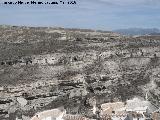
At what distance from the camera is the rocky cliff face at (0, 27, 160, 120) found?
67.2m

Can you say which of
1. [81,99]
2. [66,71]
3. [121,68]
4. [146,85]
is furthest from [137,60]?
[81,99]

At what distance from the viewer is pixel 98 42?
9994cm

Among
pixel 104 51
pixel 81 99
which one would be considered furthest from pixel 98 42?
pixel 81 99

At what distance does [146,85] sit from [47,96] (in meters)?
19.5

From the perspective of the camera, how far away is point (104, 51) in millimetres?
90438

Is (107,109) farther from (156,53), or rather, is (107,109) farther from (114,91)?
(156,53)

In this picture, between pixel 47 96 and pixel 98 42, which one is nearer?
pixel 47 96

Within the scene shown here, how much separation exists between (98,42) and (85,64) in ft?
54.8

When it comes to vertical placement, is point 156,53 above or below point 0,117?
above

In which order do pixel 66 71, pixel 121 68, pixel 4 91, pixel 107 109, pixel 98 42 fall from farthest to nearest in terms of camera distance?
pixel 98 42
pixel 121 68
pixel 66 71
pixel 4 91
pixel 107 109

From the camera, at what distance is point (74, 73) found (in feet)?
259

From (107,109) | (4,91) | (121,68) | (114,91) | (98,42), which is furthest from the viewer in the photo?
(98,42)

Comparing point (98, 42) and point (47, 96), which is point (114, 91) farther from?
point (98, 42)

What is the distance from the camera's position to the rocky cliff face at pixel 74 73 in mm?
67250
